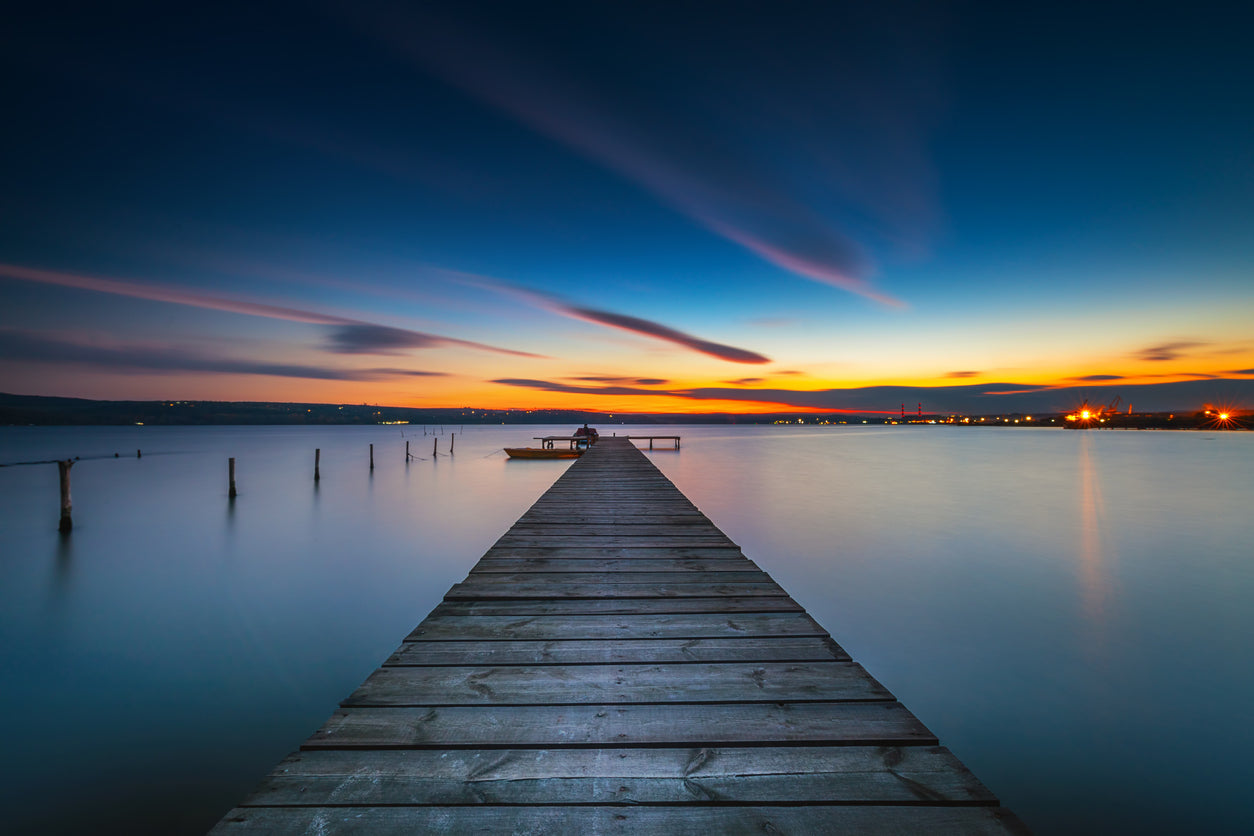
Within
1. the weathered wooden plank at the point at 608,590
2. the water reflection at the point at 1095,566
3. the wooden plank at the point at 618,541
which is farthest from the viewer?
the water reflection at the point at 1095,566

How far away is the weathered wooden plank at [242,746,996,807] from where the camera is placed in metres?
1.75

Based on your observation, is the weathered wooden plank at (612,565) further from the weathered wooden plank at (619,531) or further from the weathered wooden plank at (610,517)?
the weathered wooden plank at (610,517)

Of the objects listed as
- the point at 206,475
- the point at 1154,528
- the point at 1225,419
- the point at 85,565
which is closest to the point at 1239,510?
the point at 1154,528

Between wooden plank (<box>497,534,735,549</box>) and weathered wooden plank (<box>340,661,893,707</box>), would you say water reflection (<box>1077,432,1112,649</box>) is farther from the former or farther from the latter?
weathered wooden plank (<box>340,661,893,707</box>)

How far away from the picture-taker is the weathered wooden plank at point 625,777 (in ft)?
5.75

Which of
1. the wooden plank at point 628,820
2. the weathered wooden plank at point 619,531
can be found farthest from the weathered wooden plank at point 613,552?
the wooden plank at point 628,820

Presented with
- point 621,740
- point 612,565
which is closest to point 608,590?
point 612,565

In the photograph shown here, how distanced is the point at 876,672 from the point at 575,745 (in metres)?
4.87

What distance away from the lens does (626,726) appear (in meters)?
2.16

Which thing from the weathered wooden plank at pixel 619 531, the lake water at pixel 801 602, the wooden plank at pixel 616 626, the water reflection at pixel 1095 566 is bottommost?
the water reflection at pixel 1095 566

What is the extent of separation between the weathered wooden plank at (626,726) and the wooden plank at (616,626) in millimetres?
807

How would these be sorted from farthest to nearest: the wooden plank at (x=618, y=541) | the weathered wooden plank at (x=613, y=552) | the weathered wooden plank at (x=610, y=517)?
1. the weathered wooden plank at (x=610, y=517)
2. the wooden plank at (x=618, y=541)
3. the weathered wooden plank at (x=613, y=552)

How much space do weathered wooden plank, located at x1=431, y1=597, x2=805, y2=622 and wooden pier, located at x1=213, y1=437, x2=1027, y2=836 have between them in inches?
0.8

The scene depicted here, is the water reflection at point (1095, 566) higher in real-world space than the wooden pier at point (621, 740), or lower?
lower
